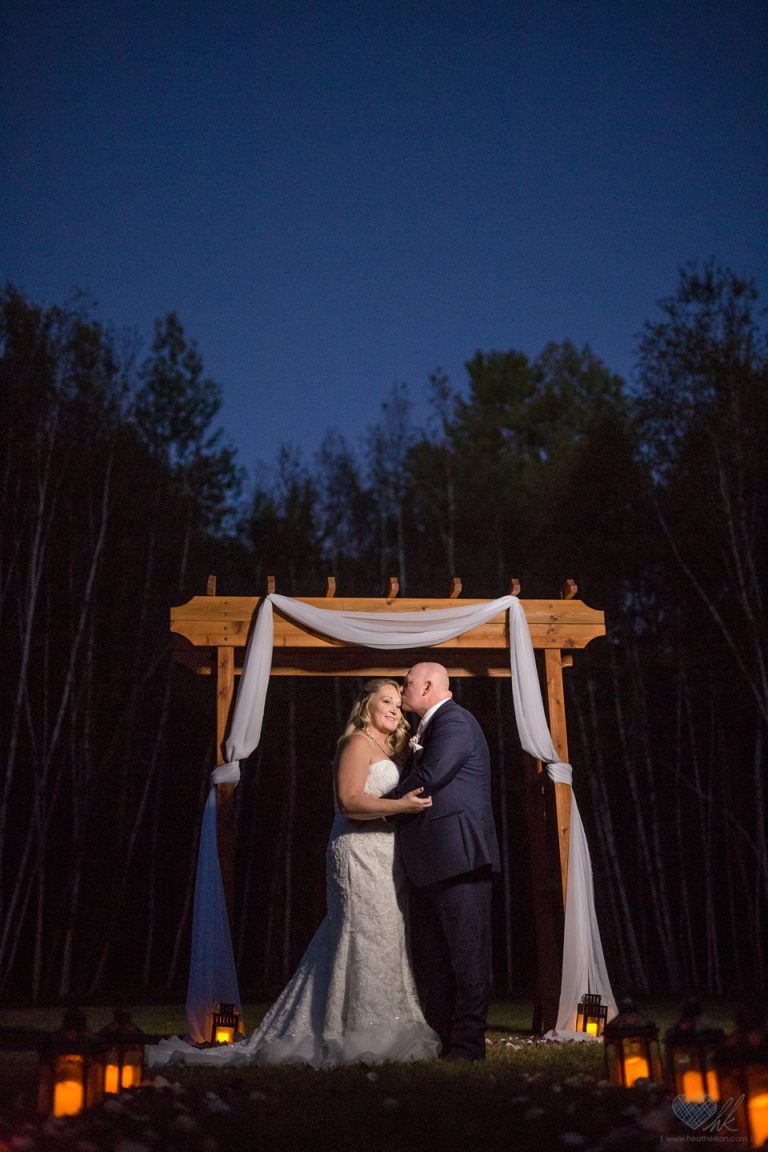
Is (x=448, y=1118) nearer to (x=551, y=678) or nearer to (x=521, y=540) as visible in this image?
(x=551, y=678)

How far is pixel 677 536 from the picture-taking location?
9.23 m

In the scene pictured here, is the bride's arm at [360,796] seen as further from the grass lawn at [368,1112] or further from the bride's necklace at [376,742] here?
the grass lawn at [368,1112]

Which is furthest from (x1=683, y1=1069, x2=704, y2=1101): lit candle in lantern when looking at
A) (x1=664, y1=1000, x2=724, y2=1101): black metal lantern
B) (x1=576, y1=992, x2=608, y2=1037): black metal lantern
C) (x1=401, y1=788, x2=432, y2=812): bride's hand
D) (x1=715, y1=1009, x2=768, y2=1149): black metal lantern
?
(x1=576, y1=992, x2=608, y2=1037): black metal lantern

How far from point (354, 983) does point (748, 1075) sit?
6.76 feet

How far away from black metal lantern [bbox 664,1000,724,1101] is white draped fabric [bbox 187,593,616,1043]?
236 centimetres

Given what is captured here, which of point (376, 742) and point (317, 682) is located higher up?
point (317, 682)

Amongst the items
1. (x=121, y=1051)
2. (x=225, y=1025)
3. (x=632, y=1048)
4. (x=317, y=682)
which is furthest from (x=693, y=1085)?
(x=317, y=682)

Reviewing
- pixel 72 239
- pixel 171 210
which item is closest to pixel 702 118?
pixel 171 210

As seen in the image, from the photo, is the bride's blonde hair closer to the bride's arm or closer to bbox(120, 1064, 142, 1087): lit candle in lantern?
the bride's arm

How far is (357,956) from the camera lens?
3.94 m

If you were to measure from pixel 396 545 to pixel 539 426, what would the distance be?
4687 millimetres

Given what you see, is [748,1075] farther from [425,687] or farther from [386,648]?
[386,648]

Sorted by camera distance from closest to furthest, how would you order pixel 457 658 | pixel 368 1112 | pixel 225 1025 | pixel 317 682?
pixel 368 1112 < pixel 225 1025 < pixel 457 658 < pixel 317 682

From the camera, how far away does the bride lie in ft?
12.5
